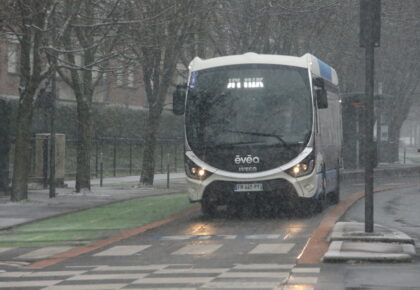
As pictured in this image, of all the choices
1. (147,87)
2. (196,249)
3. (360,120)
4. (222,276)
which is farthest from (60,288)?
(360,120)

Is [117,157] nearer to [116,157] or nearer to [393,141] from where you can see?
[116,157]

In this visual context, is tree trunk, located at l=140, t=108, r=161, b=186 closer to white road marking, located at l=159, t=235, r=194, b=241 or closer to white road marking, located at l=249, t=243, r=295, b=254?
Answer: white road marking, located at l=159, t=235, r=194, b=241

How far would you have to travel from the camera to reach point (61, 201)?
87.8 feet

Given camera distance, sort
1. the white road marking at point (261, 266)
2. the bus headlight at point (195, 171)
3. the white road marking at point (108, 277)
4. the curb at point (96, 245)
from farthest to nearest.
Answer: the bus headlight at point (195, 171)
the curb at point (96, 245)
the white road marking at point (261, 266)
the white road marking at point (108, 277)

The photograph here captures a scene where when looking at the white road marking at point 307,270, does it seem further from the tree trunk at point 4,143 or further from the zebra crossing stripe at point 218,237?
the tree trunk at point 4,143

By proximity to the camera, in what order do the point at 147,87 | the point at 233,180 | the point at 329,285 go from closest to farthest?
the point at 329,285 < the point at 233,180 < the point at 147,87

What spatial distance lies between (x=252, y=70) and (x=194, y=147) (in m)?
1.87

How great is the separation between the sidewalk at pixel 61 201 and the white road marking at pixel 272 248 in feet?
19.3

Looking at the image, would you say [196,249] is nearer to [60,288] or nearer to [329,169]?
[60,288]

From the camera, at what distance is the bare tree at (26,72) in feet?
79.9

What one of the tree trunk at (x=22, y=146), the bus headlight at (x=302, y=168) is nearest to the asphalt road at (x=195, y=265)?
the bus headlight at (x=302, y=168)

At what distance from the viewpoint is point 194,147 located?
825 inches

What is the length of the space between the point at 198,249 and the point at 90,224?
526cm

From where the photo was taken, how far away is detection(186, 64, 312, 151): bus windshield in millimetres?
20766
